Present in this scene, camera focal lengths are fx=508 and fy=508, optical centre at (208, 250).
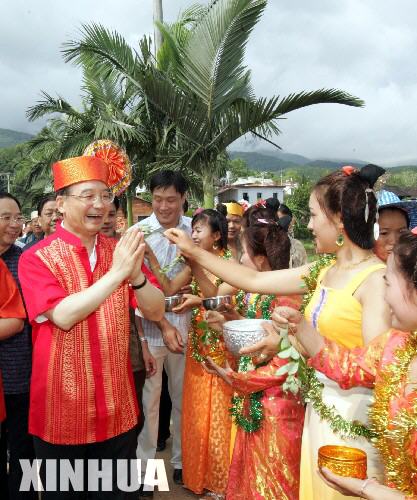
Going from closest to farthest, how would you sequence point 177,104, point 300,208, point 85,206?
point 85,206, point 177,104, point 300,208

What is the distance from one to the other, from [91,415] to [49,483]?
0.37 m

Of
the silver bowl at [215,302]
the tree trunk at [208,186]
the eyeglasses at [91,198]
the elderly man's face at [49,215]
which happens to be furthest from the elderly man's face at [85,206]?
the tree trunk at [208,186]

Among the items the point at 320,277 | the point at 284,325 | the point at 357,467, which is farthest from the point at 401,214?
the point at 357,467

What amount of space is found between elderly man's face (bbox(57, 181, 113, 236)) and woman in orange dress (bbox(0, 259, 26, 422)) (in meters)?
0.50

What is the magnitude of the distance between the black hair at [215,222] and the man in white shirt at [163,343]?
20cm

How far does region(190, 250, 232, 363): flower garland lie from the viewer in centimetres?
362

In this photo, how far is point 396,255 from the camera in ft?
5.49

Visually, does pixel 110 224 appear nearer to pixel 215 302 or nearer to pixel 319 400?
pixel 215 302

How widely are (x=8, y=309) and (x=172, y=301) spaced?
107 cm

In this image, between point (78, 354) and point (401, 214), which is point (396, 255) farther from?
point (401, 214)

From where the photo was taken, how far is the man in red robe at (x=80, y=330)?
7.57 ft

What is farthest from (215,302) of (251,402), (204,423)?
(204,423)

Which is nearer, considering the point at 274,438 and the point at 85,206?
the point at 85,206

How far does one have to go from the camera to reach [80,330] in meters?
2.38
